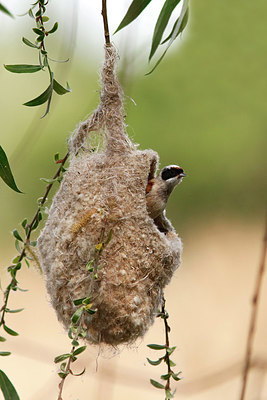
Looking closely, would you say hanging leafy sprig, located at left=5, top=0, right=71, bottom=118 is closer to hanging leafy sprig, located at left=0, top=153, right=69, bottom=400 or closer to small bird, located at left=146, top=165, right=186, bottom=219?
hanging leafy sprig, located at left=0, top=153, right=69, bottom=400

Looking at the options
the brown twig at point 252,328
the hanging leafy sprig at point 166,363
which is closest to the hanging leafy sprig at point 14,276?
the hanging leafy sprig at point 166,363

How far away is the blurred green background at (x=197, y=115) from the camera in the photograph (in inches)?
284

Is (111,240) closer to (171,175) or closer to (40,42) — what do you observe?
(171,175)

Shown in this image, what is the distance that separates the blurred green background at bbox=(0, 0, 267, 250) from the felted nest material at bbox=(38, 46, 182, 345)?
4500 millimetres

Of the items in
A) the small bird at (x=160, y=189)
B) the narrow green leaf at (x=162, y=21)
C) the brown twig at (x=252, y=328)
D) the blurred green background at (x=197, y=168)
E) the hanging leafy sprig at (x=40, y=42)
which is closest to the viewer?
the brown twig at (x=252, y=328)

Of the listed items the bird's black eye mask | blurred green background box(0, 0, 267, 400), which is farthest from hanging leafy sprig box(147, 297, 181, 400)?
blurred green background box(0, 0, 267, 400)

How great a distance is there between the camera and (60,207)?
2078 millimetres

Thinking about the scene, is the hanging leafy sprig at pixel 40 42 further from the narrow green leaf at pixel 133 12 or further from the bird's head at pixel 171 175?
the bird's head at pixel 171 175

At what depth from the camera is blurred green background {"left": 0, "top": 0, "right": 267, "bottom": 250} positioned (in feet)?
23.7

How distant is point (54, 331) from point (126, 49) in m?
6.69

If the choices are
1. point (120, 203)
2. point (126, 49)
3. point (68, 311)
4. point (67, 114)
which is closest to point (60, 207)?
point (120, 203)

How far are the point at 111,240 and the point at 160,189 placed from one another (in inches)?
13.4

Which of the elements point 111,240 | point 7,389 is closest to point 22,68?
point 111,240

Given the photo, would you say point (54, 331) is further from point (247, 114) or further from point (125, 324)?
point (125, 324)
